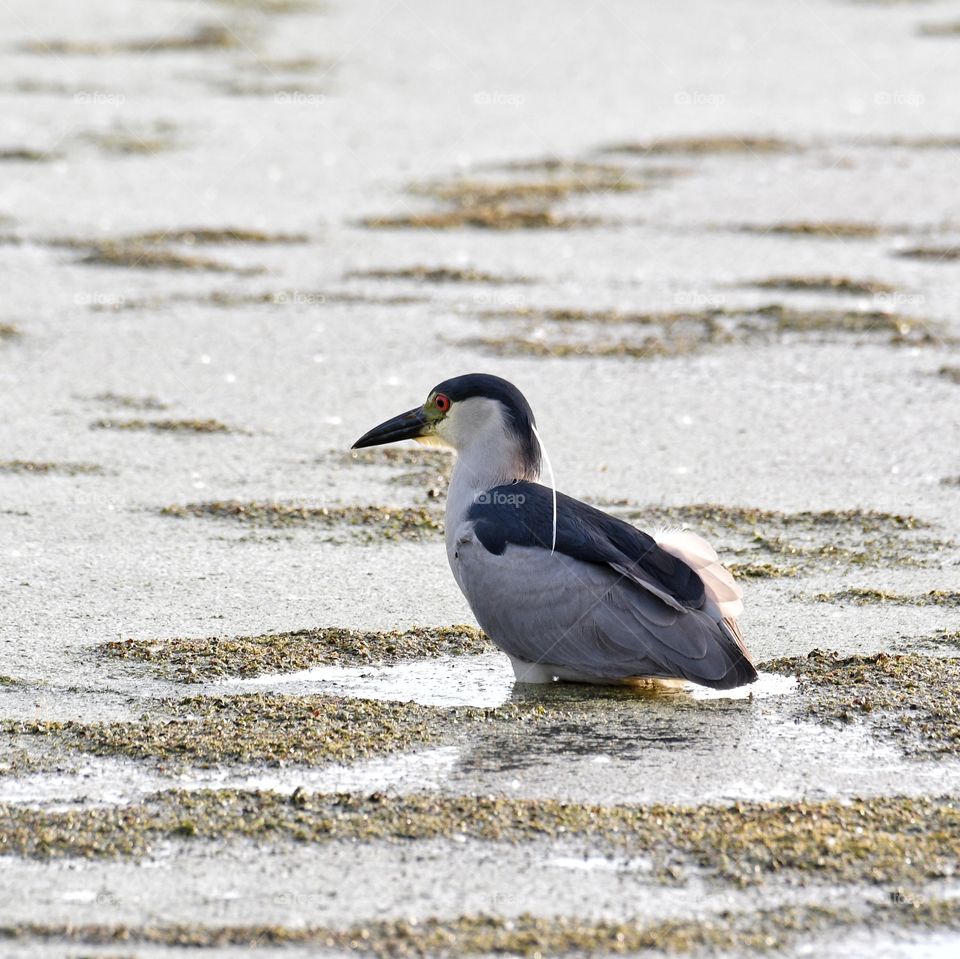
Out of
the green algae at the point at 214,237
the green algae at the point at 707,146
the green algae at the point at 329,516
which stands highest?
the green algae at the point at 707,146

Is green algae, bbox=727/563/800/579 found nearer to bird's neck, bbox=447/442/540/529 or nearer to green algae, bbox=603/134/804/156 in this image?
bird's neck, bbox=447/442/540/529

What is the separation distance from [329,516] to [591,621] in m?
1.95

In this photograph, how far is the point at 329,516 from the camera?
7.37 meters

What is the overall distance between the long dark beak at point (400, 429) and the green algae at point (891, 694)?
156cm

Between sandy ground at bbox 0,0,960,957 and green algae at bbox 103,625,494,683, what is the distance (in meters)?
0.10

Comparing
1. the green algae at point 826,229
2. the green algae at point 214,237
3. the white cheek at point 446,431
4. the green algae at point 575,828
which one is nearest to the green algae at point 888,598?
the white cheek at point 446,431

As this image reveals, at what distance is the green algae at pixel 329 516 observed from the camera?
7.23m

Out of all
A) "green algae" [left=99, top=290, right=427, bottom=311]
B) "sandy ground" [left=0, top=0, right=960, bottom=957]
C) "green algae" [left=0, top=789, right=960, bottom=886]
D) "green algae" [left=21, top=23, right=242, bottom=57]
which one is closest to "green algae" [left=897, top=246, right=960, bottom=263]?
"sandy ground" [left=0, top=0, right=960, bottom=957]

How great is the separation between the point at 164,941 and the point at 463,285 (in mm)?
7858

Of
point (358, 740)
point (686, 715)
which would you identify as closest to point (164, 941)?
point (358, 740)

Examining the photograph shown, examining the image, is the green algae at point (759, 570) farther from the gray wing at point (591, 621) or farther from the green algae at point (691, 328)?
the green algae at point (691, 328)

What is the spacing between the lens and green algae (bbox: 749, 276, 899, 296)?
1117 centimetres

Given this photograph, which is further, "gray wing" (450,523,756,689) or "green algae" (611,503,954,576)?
"green algae" (611,503,954,576)

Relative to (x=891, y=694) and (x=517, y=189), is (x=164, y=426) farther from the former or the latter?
(x=517, y=189)
